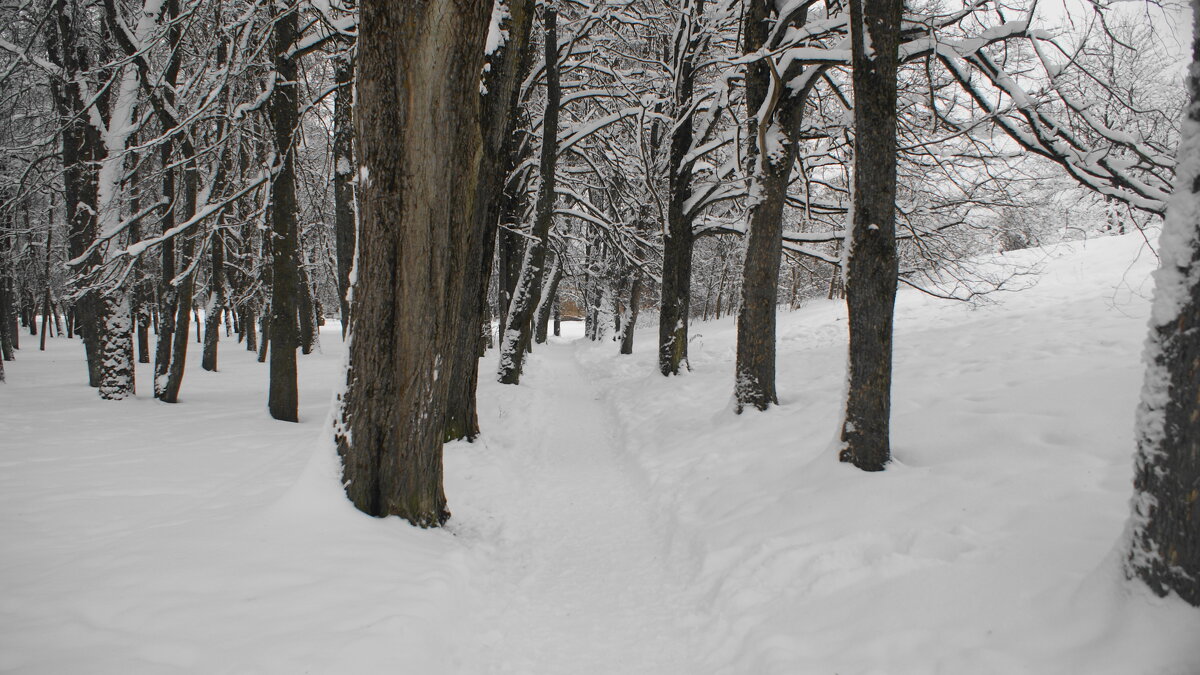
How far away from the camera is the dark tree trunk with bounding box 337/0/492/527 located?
350 cm

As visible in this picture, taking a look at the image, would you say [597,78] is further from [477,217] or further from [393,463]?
[393,463]

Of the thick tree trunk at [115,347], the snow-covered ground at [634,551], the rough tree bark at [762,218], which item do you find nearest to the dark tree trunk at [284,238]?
the snow-covered ground at [634,551]

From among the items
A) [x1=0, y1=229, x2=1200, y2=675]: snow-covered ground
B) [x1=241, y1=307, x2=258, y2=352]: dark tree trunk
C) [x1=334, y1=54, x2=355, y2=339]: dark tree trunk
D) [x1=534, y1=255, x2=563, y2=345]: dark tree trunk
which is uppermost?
[x1=334, y1=54, x2=355, y2=339]: dark tree trunk

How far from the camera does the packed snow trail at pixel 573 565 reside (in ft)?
10.1

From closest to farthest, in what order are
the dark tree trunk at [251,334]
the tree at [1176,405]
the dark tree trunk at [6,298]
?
the tree at [1176,405] → the dark tree trunk at [6,298] → the dark tree trunk at [251,334]

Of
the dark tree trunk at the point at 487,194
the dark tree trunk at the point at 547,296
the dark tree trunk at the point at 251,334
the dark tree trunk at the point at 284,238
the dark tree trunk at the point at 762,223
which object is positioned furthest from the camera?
the dark tree trunk at the point at 251,334

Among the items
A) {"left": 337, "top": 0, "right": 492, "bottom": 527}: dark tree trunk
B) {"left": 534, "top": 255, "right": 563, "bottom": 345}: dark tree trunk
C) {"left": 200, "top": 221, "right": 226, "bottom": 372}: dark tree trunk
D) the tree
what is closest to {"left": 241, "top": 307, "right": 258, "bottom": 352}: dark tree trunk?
{"left": 200, "top": 221, "right": 226, "bottom": 372}: dark tree trunk

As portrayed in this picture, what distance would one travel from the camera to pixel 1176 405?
2020mm

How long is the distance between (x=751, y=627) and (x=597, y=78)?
1008cm

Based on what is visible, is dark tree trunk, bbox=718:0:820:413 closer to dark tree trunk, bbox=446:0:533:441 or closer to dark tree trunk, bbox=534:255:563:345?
dark tree trunk, bbox=446:0:533:441

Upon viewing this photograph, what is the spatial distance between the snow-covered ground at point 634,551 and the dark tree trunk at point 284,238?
1081 mm

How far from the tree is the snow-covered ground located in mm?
151

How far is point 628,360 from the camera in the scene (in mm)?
16469

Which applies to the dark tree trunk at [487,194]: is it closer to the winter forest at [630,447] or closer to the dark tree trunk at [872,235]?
the winter forest at [630,447]
